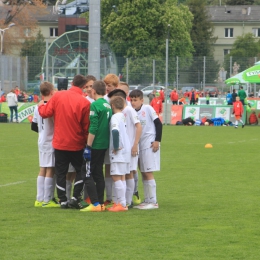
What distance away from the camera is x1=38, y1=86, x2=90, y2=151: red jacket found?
33.4ft

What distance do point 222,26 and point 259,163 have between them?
103m

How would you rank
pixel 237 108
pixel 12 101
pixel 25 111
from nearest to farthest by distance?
pixel 237 108 → pixel 12 101 → pixel 25 111

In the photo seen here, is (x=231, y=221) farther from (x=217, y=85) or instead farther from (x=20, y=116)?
(x=217, y=85)

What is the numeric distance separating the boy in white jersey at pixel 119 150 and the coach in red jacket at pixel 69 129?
0.43 m

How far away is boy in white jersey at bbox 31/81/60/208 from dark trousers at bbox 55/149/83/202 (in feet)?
0.78

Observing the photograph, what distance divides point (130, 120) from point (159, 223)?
1.65 metres

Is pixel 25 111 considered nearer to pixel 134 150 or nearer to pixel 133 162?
pixel 133 162

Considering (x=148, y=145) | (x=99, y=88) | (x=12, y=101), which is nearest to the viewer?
(x=99, y=88)

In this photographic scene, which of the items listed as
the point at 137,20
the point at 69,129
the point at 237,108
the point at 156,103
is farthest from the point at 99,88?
the point at 137,20

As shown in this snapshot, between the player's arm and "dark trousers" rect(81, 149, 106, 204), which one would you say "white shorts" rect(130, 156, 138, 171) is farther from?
"dark trousers" rect(81, 149, 106, 204)

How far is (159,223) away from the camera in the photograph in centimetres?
925

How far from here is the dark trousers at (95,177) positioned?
10.0m

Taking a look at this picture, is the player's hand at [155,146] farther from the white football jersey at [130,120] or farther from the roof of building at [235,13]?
the roof of building at [235,13]

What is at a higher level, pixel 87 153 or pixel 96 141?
pixel 96 141
